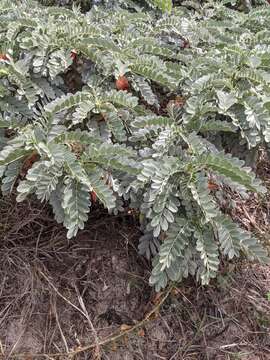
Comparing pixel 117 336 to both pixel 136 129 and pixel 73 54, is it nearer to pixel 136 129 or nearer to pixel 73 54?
pixel 136 129

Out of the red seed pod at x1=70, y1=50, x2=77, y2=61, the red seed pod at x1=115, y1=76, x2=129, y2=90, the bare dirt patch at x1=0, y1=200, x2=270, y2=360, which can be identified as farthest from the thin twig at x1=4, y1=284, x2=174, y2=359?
the red seed pod at x1=70, y1=50, x2=77, y2=61

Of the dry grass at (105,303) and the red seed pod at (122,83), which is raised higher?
the red seed pod at (122,83)

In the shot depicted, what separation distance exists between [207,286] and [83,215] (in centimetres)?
63

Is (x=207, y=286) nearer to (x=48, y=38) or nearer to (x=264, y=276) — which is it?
(x=264, y=276)

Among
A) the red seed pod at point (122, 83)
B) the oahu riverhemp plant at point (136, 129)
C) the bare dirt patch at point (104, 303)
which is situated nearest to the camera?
the oahu riverhemp plant at point (136, 129)

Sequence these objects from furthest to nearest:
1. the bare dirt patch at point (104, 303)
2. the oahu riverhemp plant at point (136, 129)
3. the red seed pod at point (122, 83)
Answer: the red seed pod at point (122, 83) → the bare dirt patch at point (104, 303) → the oahu riverhemp plant at point (136, 129)

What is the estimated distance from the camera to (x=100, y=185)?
62.6 inches

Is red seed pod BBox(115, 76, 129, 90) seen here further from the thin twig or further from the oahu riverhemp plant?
the thin twig

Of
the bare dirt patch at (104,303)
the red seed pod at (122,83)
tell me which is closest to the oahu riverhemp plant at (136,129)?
the red seed pod at (122,83)

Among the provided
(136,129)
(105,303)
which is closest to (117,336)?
(105,303)

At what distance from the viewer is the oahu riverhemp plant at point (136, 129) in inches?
63.2

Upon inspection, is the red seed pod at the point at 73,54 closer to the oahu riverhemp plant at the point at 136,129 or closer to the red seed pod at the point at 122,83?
the oahu riverhemp plant at the point at 136,129

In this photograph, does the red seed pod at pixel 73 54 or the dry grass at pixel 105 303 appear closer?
the dry grass at pixel 105 303

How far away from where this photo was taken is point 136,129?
1867mm
